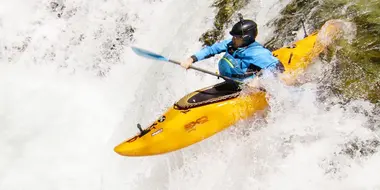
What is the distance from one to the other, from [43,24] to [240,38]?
16.2 feet

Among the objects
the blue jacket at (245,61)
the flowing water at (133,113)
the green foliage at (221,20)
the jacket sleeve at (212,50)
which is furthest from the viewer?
the green foliage at (221,20)

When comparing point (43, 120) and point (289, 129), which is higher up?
point (43, 120)

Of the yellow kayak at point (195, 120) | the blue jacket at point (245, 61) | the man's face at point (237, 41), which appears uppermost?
the man's face at point (237, 41)

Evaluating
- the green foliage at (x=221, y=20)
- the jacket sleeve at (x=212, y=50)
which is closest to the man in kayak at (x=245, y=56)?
the jacket sleeve at (x=212, y=50)

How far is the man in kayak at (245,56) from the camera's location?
4773 mm

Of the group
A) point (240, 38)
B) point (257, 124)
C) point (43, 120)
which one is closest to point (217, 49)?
point (240, 38)

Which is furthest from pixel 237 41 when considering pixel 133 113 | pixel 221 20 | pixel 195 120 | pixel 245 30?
pixel 133 113

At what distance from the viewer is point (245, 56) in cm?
488

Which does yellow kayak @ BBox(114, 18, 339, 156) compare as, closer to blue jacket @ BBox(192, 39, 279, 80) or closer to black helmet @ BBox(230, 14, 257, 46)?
blue jacket @ BBox(192, 39, 279, 80)

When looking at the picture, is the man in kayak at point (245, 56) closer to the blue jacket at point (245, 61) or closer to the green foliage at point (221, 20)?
the blue jacket at point (245, 61)

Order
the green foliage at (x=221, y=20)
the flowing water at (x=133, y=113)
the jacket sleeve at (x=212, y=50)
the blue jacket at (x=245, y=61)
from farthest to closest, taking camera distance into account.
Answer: the green foliage at (x=221, y=20), the jacket sleeve at (x=212, y=50), the blue jacket at (x=245, y=61), the flowing water at (x=133, y=113)

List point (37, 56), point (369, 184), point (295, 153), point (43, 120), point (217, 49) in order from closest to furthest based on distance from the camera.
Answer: point (369, 184)
point (295, 153)
point (217, 49)
point (43, 120)
point (37, 56)

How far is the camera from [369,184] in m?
3.92

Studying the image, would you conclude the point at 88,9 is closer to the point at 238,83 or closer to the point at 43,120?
the point at 43,120
